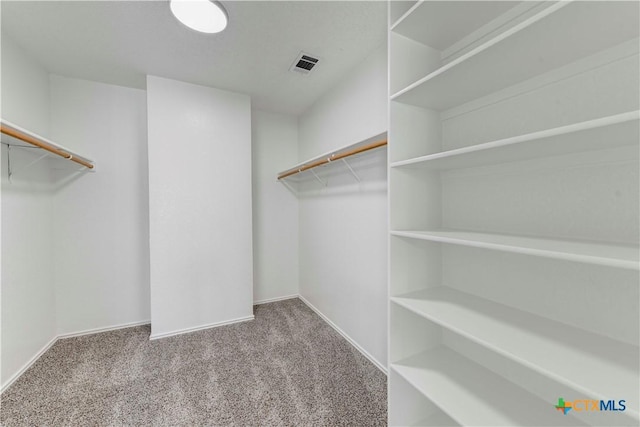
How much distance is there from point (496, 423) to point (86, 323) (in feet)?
10.6

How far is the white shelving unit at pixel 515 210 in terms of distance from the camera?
75 centimetres

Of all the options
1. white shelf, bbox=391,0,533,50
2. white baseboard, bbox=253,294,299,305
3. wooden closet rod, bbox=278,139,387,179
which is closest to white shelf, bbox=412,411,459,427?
wooden closet rod, bbox=278,139,387,179

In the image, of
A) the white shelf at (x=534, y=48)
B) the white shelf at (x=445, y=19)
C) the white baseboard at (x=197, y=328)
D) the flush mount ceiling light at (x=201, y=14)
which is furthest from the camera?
the white baseboard at (x=197, y=328)

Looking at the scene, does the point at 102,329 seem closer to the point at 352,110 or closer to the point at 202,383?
the point at 202,383

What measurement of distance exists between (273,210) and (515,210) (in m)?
2.56

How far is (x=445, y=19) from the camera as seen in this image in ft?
3.65

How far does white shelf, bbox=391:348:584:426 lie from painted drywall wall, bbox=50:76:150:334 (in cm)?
265

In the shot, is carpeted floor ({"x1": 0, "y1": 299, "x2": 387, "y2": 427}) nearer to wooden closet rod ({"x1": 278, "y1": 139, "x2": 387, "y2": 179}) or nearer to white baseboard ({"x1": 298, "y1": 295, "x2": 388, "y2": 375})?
white baseboard ({"x1": 298, "y1": 295, "x2": 388, "y2": 375})

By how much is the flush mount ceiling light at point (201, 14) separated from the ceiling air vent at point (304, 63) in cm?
59

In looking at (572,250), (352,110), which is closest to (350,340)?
(572,250)

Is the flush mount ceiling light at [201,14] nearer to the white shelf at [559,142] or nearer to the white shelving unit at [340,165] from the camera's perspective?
the white shelving unit at [340,165]

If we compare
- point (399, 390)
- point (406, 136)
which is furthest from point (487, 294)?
point (406, 136)

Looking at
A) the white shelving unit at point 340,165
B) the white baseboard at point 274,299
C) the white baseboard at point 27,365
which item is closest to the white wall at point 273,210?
the white baseboard at point 274,299

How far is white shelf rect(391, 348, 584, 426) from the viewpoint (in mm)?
908
